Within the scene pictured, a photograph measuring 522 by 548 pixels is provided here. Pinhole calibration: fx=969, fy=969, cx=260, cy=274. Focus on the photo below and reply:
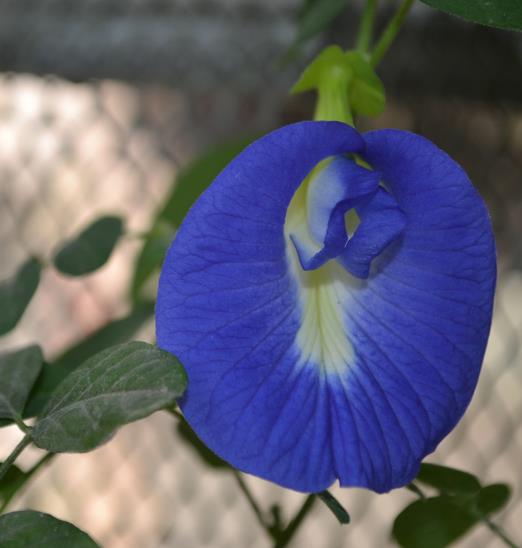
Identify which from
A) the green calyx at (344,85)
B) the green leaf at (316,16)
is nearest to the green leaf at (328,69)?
the green calyx at (344,85)

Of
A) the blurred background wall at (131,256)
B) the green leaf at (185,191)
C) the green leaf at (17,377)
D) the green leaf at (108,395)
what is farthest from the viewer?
the blurred background wall at (131,256)

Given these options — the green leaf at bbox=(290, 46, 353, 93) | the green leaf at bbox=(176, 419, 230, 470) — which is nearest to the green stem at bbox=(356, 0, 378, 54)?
the green leaf at bbox=(290, 46, 353, 93)

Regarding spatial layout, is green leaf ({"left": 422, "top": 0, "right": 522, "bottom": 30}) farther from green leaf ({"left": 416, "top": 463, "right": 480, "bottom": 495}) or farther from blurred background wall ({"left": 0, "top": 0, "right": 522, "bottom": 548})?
blurred background wall ({"left": 0, "top": 0, "right": 522, "bottom": 548})

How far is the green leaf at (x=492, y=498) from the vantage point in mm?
652

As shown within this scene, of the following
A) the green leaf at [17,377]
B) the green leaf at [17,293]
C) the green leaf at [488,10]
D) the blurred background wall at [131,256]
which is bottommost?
the blurred background wall at [131,256]

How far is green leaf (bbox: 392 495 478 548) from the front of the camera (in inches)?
24.0

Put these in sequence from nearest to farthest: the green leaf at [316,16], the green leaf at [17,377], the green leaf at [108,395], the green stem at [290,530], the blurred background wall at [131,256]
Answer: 1. the green leaf at [108,395]
2. the green leaf at [17,377]
3. the green stem at [290,530]
4. the green leaf at [316,16]
5. the blurred background wall at [131,256]

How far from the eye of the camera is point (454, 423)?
49 cm

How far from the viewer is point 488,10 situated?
0.52m

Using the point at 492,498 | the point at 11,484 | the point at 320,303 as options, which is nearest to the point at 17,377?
the point at 11,484

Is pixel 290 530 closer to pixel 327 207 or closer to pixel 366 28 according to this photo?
pixel 327 207

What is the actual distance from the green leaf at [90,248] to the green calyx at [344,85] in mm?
230

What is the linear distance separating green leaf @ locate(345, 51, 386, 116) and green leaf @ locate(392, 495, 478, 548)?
0.81 ft

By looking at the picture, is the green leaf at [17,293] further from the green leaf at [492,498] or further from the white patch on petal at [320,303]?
the green leaf at [492,498]
